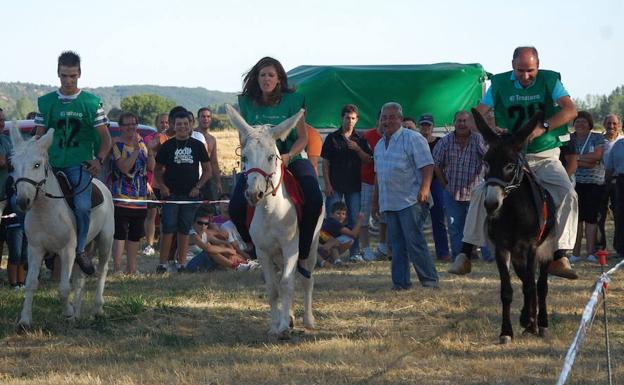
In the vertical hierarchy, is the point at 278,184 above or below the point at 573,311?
above

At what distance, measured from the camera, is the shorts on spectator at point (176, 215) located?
14695mm

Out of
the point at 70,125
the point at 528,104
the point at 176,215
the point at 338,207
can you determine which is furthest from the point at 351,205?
Result: the point at 528,104

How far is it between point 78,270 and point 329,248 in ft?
18.0

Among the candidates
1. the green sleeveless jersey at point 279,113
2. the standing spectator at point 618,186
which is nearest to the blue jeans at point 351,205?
the standing spectator at point 618,186

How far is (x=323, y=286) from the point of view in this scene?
12812mm

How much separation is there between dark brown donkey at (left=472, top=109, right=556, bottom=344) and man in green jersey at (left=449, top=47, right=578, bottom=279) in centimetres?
17

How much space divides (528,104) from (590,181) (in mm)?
7029

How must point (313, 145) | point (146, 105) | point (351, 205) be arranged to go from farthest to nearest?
point (146, 105) → point (351, 205) → point (313, 145)

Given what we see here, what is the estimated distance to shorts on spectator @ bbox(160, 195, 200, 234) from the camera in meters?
14.7

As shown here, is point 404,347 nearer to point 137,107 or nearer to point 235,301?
point 235,301

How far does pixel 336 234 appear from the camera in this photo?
1572cm

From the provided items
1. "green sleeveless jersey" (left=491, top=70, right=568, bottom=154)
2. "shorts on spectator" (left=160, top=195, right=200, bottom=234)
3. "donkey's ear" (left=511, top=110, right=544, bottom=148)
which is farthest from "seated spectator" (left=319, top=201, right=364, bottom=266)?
"donkey's ear" (left=511, top=110, right=544, bottom=148)

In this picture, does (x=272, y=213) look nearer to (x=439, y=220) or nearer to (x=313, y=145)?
(x=313, y=145)

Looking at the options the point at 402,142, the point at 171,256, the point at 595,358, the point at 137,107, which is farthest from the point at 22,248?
the point at 137,107
